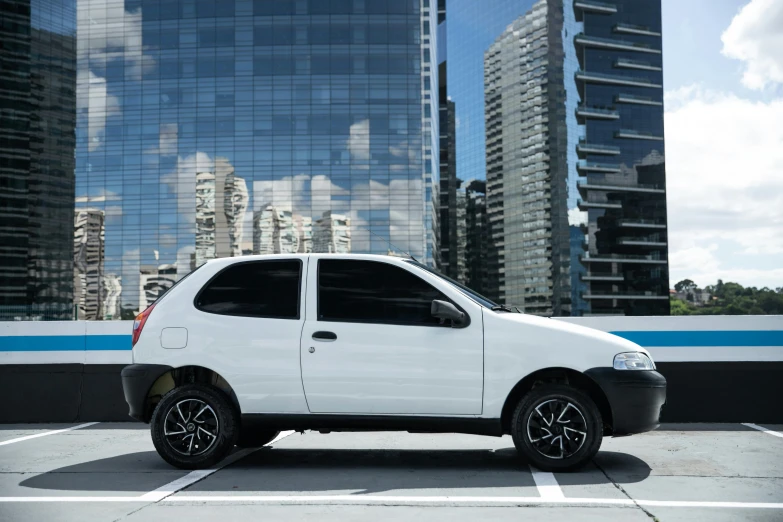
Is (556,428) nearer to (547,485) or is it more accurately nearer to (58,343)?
(547,485)

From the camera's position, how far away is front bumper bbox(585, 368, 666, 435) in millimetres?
6656

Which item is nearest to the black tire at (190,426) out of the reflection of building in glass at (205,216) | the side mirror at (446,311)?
the side mirror at (446,311)

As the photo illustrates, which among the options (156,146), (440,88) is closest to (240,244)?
(156,146)

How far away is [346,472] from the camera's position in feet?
22.6

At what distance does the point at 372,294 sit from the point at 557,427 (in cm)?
183

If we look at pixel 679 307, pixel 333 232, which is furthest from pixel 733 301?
pixel 333 232

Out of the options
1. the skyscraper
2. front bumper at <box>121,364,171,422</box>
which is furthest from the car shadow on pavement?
the skyscraper

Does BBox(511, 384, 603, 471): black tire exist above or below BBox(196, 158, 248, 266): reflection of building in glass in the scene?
below

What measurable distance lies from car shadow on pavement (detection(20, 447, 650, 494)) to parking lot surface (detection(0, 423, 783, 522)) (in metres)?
0.02

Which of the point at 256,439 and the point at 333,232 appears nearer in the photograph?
the point at 256,439

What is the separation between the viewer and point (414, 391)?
6695mm

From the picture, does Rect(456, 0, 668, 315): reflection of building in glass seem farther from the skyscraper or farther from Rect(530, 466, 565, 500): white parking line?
Rect(530, 466, 565, 500): white parking line

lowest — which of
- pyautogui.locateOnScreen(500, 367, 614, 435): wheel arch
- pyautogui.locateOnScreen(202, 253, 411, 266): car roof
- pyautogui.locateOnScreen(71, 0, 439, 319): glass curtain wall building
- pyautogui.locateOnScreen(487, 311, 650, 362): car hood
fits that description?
pyautogui.locateOnScreen(500, 367, 614, 435): wheel arch

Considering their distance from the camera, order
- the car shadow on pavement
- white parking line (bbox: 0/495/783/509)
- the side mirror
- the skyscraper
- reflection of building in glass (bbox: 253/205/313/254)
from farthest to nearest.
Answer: the skyscraper → reflection of building in glass (bbox: 253/205/313/254) → the side mirror → the car shadow on pavement → white parking line (bbox: 0/495/783/509)
